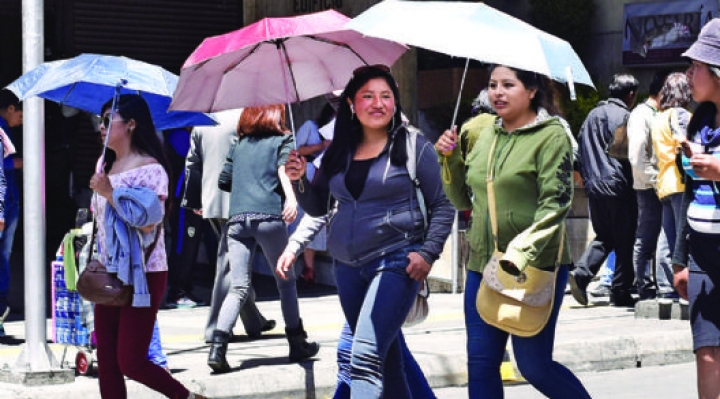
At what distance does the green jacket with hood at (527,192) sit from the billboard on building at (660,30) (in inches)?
449

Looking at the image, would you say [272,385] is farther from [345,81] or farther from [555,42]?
[555,42]

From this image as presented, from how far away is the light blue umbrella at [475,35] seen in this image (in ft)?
19.7

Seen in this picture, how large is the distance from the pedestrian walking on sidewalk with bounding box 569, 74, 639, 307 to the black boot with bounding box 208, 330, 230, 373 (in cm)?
439

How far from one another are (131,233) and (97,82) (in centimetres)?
108

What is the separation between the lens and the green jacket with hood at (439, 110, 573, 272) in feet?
19.8

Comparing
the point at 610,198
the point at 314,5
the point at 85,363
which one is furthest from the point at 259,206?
the point at 314,5

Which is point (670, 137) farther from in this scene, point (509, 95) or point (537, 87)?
point (509, 95)

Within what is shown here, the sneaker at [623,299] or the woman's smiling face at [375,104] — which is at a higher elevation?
the woman's smiling face at [375,104]

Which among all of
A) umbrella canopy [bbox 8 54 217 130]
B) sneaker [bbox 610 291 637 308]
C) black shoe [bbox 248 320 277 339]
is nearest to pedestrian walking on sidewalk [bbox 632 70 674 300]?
sneaker [bbox 610 291 637 308]

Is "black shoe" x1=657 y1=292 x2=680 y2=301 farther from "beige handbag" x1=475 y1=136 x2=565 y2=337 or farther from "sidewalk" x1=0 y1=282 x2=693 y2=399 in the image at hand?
"beige handbag" x1=475 y1=136 x2=565 y2=337

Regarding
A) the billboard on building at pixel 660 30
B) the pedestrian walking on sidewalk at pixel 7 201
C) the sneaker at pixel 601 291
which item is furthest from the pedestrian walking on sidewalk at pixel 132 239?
the billboard on building at pixel 660 30

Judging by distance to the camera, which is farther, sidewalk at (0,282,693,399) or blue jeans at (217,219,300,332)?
blue jeans at (217,219,300,332)

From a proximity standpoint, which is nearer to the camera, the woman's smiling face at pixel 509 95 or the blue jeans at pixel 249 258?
the woman's smiling face at pixel 509 95

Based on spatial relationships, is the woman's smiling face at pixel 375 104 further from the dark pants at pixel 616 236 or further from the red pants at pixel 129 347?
the dark pants at pixel 616 236
